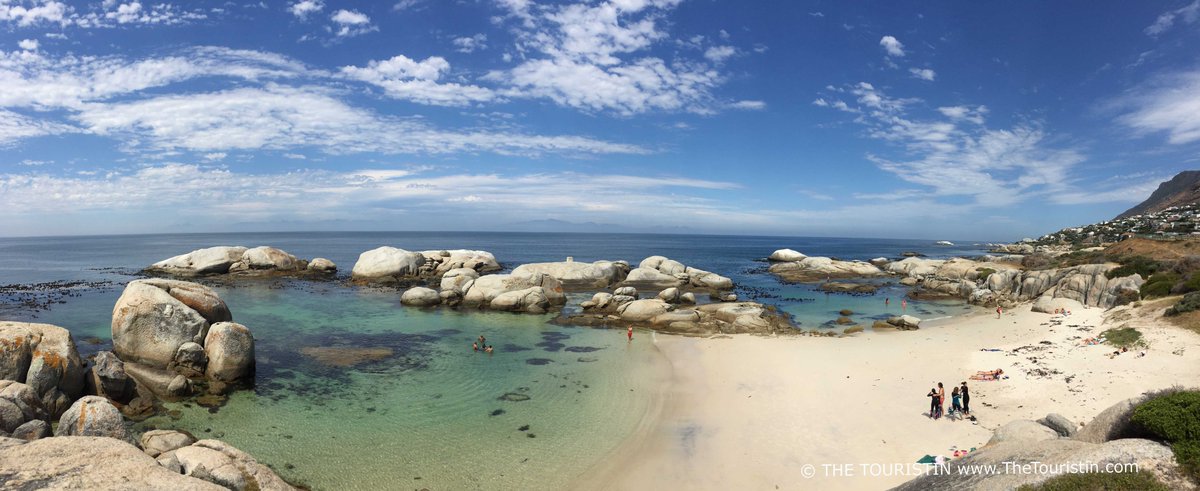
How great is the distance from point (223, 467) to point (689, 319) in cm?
2622

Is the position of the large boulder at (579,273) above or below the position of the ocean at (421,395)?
above

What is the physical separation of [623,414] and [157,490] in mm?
13136

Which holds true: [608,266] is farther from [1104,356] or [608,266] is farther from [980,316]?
[1104,356]

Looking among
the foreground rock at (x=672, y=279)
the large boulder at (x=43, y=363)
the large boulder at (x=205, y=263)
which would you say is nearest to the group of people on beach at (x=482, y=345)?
the large boulder at (x=43, y=363)

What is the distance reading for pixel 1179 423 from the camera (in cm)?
696

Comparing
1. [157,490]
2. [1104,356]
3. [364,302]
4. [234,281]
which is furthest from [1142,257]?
[234,281]

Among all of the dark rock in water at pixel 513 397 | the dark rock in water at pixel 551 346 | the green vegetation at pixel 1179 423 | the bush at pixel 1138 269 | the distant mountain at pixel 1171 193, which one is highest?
the distant mountain at pixel 1171 193

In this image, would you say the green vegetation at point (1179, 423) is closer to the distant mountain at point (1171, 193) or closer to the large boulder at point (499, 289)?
the large boulder at point (499, 289)

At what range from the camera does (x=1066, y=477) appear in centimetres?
699

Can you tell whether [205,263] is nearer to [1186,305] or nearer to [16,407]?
[16,407]

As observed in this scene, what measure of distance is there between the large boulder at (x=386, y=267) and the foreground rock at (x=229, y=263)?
26.5 ft

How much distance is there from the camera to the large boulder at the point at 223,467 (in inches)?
372

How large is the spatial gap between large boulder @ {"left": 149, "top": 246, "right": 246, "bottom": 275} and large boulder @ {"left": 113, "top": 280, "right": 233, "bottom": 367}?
3905 cm

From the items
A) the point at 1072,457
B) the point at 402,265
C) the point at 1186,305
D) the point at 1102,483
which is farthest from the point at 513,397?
the point at 402,265
